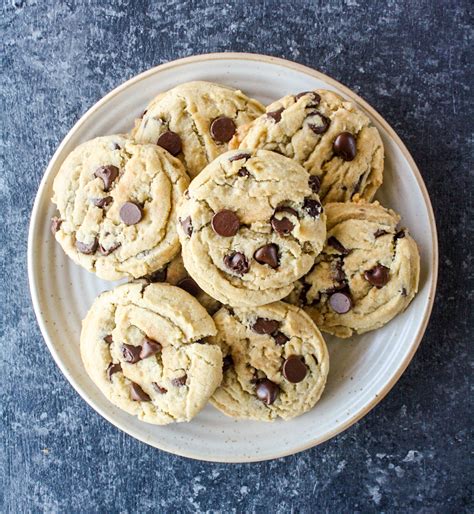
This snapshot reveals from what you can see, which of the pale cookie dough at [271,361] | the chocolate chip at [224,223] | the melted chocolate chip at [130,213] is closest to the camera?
the chocolate chip at [224,223]

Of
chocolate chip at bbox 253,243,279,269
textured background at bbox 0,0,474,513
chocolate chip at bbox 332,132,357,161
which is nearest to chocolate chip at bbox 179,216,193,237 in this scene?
chocolate chip at bbox 253,243,279,269

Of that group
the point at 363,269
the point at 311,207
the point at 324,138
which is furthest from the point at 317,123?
the point at 363,269

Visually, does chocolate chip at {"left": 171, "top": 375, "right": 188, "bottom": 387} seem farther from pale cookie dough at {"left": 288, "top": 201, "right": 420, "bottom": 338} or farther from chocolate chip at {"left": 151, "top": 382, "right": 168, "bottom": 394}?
pale cookie dough at {"left": 288, "top": 201, "right": 420, "bottom": 338}

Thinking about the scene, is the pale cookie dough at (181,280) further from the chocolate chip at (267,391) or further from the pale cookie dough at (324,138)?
the pale cookie dough at (324,138)

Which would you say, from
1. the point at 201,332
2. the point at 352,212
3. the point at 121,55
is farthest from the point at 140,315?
the point at 121,55

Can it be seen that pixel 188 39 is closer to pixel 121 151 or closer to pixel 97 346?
pixel 121 151

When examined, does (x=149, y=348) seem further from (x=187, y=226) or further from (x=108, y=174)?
(x=108, y=174)

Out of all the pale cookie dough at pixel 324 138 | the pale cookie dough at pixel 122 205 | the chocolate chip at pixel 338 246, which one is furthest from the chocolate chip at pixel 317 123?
the pale cookie dough at pixel 122 205
